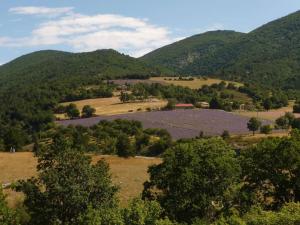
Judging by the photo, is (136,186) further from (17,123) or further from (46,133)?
(17,123)

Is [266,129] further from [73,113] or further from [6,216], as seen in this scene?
[6,216]

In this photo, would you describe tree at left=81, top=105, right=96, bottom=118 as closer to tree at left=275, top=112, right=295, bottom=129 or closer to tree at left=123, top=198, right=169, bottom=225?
tree at left=275, top=112, right=295, bottom=129

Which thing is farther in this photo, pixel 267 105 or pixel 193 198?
pixel 267 105

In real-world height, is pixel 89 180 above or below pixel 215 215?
above

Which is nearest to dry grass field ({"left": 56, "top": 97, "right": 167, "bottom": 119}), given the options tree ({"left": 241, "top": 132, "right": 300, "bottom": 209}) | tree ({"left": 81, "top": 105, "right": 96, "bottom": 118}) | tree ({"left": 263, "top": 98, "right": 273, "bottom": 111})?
tree ({"left": 81, "top": 105, "right": 96, "bottom": 118})

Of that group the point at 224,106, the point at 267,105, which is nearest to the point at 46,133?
the point at 224,106

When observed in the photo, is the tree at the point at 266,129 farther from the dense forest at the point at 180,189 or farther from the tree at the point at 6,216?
the tree at the point at 6,216

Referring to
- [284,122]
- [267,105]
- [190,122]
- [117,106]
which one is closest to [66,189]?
[190,122]
